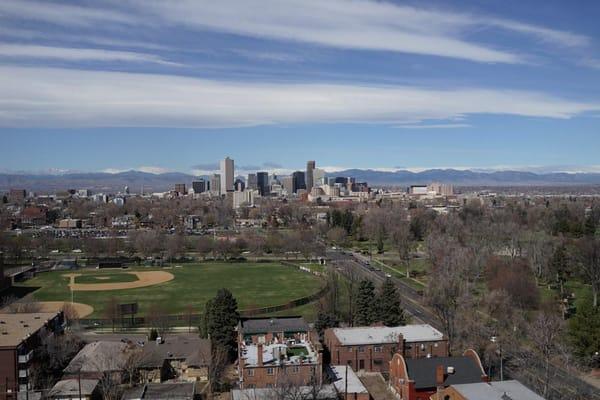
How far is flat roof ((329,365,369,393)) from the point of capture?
29.2 m

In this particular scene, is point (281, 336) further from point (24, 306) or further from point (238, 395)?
point (24, 306)

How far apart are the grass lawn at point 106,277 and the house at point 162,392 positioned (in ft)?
130

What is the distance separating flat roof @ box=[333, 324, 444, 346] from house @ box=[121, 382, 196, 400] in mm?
10214

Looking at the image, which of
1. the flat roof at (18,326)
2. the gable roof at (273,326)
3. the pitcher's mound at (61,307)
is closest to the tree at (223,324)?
the gable roof at (273,326)

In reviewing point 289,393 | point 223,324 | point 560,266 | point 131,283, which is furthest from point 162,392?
point 560,266

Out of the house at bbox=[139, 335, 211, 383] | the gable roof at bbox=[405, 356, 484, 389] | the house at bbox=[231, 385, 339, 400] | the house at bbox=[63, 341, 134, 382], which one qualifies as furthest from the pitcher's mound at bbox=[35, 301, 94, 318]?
the gable roof at bbox=[405, 356, 484, 389]

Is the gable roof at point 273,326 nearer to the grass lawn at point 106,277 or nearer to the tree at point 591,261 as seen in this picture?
the tree at point 591,261

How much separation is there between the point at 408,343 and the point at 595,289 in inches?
908

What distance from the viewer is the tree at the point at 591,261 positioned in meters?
51.1

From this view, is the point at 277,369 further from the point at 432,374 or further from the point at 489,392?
the point at 489,392

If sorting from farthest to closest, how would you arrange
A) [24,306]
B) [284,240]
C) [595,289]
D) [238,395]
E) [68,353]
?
Answer: [284,240]
[595,289]
[24,306]
[68,353]
[238,395]

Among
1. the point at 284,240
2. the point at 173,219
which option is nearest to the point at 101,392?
the point at 284,240

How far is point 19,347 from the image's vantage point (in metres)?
31.1

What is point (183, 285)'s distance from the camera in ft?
209
